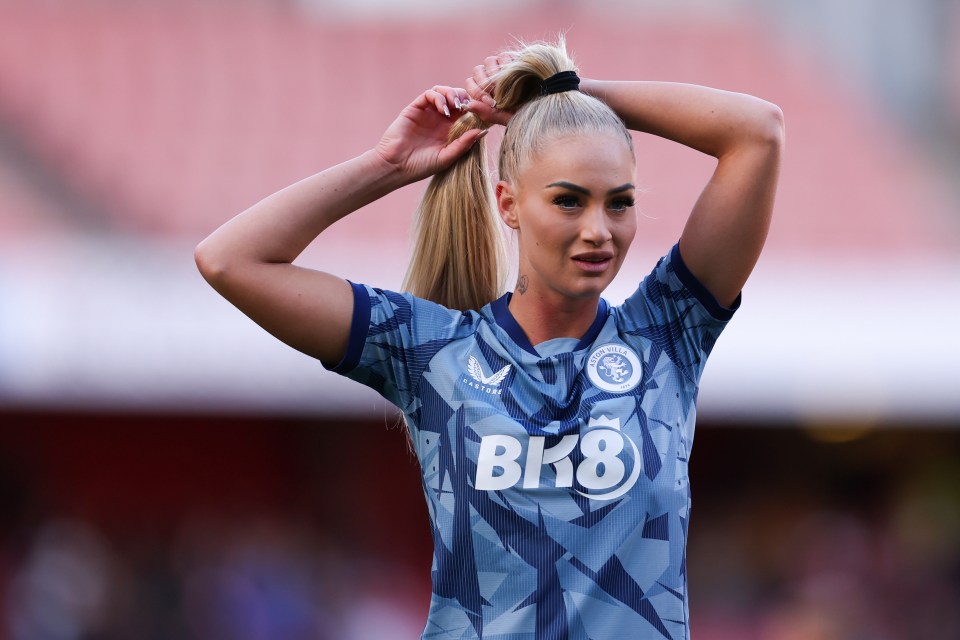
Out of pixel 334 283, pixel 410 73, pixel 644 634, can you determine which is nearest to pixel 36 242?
pixel 410 73

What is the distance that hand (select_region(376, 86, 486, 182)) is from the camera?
2662 mm

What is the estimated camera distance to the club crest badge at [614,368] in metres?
2.44

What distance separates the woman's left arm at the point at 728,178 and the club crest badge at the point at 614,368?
21cm

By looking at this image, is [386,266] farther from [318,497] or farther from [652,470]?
[652,470]

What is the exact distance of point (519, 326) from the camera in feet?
8.39

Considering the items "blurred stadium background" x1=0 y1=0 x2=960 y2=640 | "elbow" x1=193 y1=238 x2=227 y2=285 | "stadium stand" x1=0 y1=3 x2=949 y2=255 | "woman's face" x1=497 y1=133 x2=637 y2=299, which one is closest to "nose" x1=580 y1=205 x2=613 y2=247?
"woman's face" x1=497 y1=133 x2=637 y2=299

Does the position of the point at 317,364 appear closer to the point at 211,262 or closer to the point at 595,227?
the point at 211,262

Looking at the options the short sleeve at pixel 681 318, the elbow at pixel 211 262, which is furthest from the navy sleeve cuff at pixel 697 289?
the elbow at pixel 211 262

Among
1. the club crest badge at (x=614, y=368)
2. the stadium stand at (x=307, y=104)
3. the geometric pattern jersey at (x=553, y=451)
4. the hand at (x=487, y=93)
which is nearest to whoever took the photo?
the geometric pattern jersey at (x=553, y=451)

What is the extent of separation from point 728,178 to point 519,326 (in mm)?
500

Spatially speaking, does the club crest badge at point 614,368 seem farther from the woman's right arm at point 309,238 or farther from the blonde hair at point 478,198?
the woman's right arm at point 309,238

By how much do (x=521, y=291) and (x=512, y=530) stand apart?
51cm

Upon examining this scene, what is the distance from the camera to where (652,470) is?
2.36 metres

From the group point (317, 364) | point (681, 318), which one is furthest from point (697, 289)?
point (317, 364)
